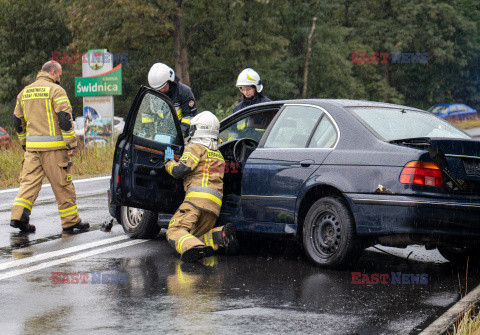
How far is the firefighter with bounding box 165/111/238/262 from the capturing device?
7.36m

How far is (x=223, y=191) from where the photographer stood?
25.9 feet

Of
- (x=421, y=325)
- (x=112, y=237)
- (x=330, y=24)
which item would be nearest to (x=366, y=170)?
(x=421, y=325)

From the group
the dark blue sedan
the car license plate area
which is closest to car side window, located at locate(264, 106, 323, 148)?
the dark blue sedan

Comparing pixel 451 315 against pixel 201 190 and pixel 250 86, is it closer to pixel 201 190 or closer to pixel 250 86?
pixel 201 190

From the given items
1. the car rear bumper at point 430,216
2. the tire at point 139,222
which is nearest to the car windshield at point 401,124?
the car rear bumper at point 430,216

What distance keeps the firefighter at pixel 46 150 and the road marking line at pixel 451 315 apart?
15.8 ft

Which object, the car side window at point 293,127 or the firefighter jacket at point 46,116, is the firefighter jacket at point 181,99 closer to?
the firefighter jacket at point 46,116

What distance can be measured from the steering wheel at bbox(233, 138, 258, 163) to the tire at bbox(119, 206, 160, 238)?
1141mm

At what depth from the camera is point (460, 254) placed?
23.9 feet

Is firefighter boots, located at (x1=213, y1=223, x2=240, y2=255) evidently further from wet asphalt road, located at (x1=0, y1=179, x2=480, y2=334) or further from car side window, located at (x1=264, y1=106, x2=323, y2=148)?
car side window, located at (x1=264, y1=106, x2=323, y2=148)

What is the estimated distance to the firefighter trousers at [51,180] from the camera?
888 cm

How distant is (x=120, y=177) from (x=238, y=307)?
104 inches

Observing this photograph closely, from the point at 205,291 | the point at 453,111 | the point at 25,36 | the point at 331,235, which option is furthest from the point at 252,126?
the point at 453,111

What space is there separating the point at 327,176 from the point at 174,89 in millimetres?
3102
